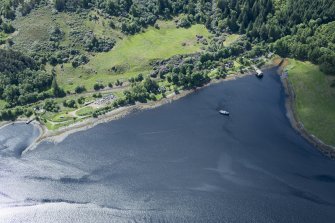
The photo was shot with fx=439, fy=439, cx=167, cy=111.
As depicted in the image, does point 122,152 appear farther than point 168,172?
Yes

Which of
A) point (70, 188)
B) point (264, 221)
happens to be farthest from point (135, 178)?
point (264, 221)

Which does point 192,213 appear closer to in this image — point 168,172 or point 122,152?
point 168,172

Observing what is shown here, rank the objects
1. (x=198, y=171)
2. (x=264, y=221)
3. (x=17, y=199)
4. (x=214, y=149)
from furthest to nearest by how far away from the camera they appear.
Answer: (x=214, y=149), (x=198, y=171), (x=17, y=199), (x=264, y=221)

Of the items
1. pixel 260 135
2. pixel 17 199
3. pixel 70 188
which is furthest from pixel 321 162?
pixel 17 199

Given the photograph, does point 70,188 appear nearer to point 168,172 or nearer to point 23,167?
point 23,167

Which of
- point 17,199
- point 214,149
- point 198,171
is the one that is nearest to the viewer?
point 17,199

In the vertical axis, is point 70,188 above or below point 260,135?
below
